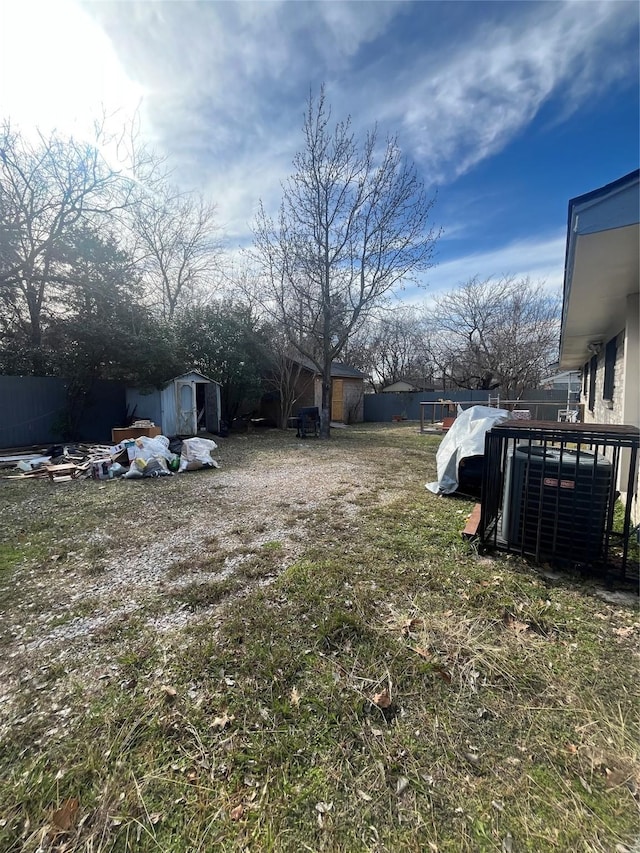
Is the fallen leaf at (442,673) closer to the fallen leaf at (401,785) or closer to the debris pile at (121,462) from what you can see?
the fallen leaf at (401,785)

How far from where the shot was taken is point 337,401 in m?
20.0

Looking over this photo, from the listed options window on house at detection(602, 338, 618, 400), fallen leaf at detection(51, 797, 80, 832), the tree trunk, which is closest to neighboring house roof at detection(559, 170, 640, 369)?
window on house at detection(602, 338, 618, 400)

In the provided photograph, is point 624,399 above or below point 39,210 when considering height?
below

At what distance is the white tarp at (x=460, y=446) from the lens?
Result: 5.21 m

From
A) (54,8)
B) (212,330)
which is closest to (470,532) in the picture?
(54,8)

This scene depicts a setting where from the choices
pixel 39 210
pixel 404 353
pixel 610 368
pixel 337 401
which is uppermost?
pixel 39 210

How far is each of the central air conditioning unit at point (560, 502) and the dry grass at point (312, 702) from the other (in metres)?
0.34

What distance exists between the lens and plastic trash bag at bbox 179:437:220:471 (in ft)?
23.7

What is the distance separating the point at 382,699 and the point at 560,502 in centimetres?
218

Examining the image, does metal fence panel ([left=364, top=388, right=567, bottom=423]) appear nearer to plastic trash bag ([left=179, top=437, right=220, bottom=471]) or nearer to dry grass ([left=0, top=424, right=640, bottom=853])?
plastic trash bag ([left=179, top=437, right=220, bottom=471])

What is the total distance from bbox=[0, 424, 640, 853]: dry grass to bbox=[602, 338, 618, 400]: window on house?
4.14 m

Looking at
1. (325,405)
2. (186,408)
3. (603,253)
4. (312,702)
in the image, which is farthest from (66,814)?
(325,405)

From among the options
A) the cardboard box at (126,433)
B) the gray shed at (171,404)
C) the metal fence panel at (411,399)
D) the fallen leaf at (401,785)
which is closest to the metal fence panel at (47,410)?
the gray shed at (171,404)

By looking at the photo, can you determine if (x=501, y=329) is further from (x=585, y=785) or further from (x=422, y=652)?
(x=585, y=785)
